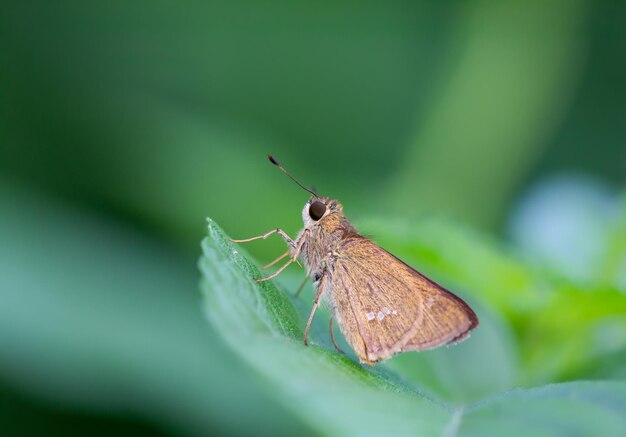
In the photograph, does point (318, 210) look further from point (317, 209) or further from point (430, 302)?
point (430, 302)

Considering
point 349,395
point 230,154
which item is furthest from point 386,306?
point 230,154

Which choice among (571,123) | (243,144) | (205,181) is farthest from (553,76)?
(205,181)

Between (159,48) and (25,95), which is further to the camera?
(159,48)

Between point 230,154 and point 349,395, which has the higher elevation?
point 230,154

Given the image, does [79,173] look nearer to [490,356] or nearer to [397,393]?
[490,356]

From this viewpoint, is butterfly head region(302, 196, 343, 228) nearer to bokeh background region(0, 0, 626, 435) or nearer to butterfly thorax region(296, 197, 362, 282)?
butterfly thorax region(296, 197, 362, 282)
